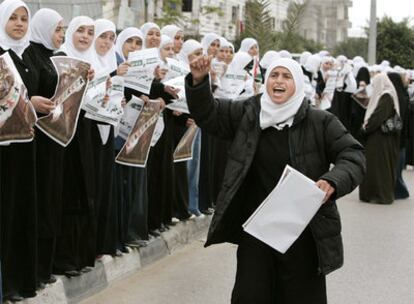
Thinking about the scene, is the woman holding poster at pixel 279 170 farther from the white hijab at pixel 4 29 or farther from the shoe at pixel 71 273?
the shoe at pixel 71 273

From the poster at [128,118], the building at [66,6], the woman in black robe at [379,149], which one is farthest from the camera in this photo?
the woman in black robe at [379,149]

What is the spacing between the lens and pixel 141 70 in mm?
6648

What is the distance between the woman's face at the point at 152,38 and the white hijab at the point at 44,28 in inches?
77.5

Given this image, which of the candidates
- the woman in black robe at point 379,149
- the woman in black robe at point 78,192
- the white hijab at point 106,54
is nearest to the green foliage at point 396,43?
the woman in black robe at point 379,149

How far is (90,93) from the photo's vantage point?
5.87m

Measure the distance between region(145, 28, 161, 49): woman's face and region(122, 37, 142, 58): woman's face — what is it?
567 millimetres

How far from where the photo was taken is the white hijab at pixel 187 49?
8531 millimetres

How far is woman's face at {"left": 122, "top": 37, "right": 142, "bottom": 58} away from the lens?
6.92 meters

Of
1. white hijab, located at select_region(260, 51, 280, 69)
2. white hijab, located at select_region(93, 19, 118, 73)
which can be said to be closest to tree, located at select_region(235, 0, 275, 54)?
white hijab, located at select_region(260, 51, 280, 69)

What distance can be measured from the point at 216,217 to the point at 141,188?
8.87 ft

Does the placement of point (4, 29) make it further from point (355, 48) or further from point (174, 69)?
point (355, 48)

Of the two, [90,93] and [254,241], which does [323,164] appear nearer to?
[254,241]

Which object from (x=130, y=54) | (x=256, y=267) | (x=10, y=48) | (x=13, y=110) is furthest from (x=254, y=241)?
(x=130, y=54)

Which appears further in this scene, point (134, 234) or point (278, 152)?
point (134, 234)
